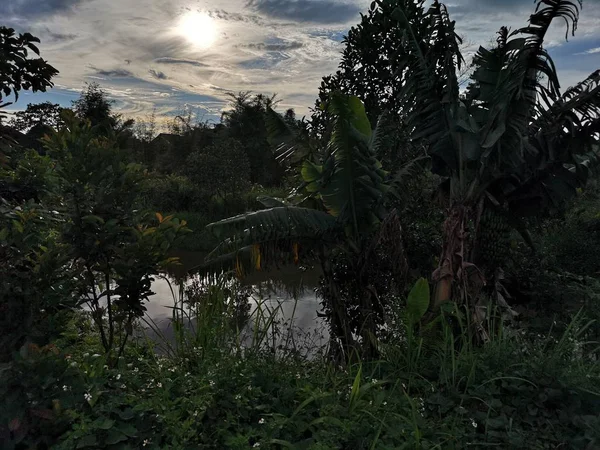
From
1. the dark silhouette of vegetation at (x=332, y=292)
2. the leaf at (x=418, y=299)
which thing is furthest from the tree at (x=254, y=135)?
the leaf at (x=418, y=299)

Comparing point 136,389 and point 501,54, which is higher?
point 501,54

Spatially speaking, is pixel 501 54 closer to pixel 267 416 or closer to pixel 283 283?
pixel 267 416

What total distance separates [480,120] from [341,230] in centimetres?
249

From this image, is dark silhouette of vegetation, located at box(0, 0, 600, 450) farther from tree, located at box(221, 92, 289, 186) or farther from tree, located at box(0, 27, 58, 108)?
tree, located at box(221, 92, 289, 186)

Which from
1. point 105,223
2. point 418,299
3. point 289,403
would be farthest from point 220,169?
point 289,403

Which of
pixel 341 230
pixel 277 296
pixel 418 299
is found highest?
pixel 341 230

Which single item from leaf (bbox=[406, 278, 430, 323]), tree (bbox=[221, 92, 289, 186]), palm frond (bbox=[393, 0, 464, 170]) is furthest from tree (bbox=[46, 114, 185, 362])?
tree (bbox=[221, 92, 289, 186])

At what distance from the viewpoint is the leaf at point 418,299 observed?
4504mm

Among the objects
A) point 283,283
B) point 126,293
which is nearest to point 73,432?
point 126,293

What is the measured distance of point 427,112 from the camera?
616 centimetres

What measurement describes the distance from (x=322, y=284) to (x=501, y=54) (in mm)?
4175

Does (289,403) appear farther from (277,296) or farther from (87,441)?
(277,296)

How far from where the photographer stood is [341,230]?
6469 millimetres

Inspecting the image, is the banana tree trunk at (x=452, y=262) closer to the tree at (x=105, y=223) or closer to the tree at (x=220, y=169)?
the tree at (x=105, y=223)
